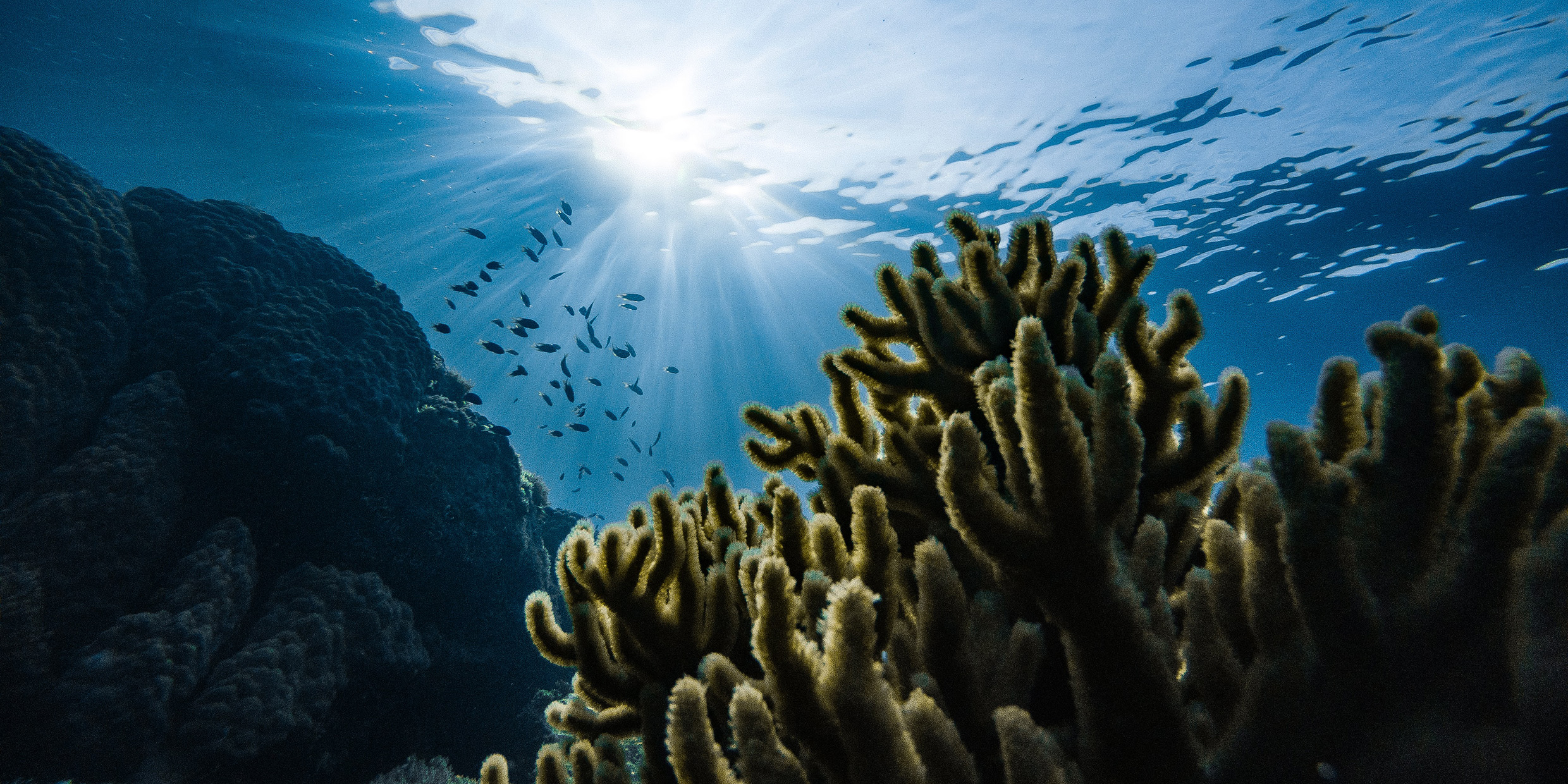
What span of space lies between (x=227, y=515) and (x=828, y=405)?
10333mm

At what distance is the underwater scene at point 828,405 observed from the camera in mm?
918

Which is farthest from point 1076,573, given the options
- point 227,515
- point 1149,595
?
point 227,515

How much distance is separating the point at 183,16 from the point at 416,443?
62.0 feet

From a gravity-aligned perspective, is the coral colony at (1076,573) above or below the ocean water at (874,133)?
below

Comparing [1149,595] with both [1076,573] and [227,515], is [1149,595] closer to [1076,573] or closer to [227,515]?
[1076,573]

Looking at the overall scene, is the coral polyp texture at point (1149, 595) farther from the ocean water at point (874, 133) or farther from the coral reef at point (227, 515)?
the coral reef at point (227, 515)

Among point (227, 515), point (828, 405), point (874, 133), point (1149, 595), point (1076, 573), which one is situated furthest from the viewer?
point (874, 133)

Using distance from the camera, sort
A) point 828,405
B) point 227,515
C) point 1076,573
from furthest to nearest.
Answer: point 828,405, point 227,515, point 1076,573

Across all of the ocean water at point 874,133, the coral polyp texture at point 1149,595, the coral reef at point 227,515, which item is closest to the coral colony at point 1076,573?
the coral polyp texture at point 1149,595

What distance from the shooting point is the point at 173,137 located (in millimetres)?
22781

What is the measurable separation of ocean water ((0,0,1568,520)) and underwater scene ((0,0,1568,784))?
14cm

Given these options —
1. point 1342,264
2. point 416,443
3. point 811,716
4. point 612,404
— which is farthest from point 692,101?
point 612,404

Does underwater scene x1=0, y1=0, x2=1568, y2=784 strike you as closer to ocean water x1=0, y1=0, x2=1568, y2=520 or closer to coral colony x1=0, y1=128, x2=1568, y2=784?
coral colony x1=0, y1=128, x2=1568, y2=784

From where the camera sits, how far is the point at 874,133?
15086 millimetres
